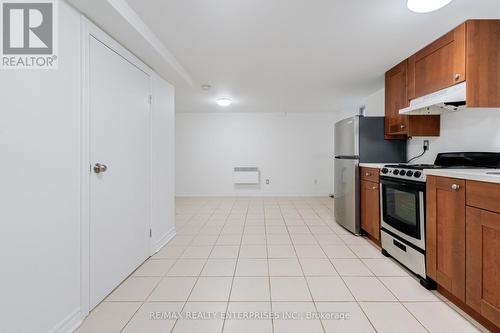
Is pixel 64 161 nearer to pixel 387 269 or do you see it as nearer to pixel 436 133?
pixel 387 269

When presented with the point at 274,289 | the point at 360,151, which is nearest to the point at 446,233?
the point at 274,289

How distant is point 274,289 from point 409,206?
145 centimetres

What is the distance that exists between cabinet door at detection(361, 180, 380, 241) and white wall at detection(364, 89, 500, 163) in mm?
718

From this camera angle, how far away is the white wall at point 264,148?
19.9ft

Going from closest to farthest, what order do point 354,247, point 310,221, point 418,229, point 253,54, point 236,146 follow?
point 418,229 < point 253,54 < point 354,247 < point 310,221 < point 236,146

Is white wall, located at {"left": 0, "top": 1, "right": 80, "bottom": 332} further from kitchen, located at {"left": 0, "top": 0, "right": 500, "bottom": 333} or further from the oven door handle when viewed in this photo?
the oven door handle

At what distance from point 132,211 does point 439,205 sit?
8.70 feet

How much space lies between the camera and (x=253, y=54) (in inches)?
98.8

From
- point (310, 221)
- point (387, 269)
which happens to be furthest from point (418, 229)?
point (310, 221)

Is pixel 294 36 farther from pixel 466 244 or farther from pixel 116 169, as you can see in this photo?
pixel 466 244

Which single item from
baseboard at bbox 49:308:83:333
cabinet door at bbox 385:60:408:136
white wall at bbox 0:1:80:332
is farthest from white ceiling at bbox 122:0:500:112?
baseboard at bbox 49:308:83:333

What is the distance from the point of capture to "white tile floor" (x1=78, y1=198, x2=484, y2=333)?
1475 mm

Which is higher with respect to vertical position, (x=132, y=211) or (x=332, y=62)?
(x=332, y=62)

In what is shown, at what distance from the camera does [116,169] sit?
6.27ft
